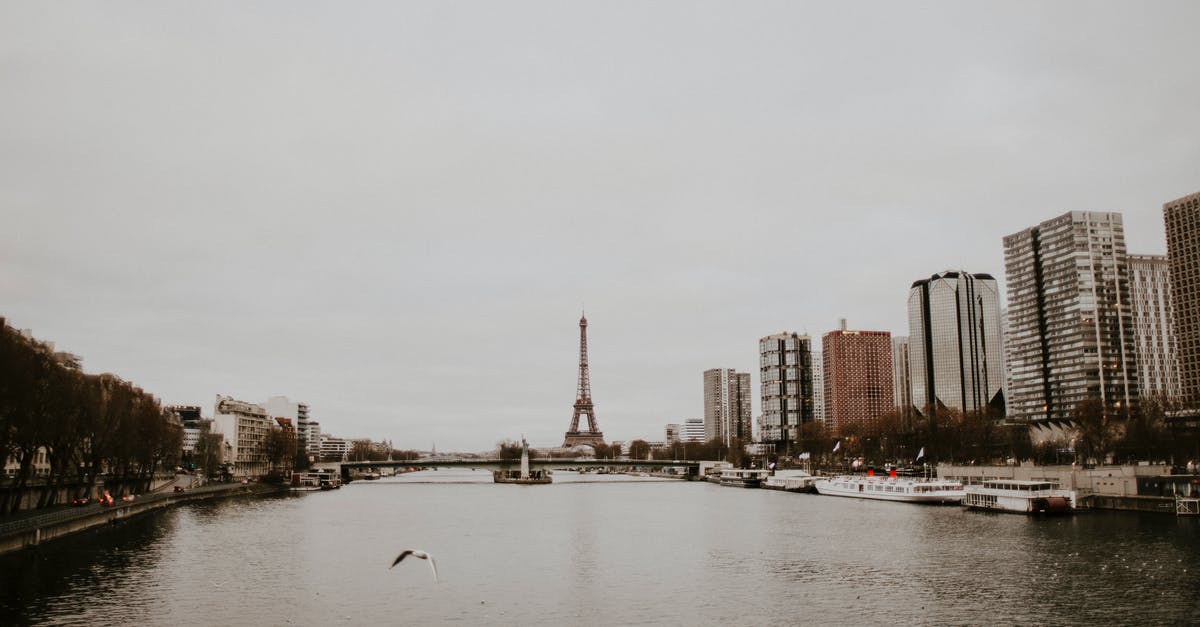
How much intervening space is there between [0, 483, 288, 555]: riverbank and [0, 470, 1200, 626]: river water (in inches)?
77.9

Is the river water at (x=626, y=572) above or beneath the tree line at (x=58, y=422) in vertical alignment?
beneath

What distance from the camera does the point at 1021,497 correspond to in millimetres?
106062

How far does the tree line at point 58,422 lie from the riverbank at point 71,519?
5.22 metres

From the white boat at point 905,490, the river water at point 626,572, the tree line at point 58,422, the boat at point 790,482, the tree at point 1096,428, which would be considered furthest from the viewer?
the boat at point 790,482

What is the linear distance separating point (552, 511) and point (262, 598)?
72.5m

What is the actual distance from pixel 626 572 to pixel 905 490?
271 ft

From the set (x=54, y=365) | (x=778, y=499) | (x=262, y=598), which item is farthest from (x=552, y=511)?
(x=262, y=598)

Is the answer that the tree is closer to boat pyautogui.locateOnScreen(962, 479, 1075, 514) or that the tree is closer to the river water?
boat pyautogui.locateOnScreen(962, 479, 1075, 514)

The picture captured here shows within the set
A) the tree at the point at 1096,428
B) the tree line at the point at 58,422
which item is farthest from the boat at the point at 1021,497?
the tree line at the point at 58,422

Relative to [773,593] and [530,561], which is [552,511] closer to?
[530,561]

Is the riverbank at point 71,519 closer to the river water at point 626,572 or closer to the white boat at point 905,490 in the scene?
the river water at point 626,572

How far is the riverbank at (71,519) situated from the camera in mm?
71125

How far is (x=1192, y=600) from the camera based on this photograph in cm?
4891

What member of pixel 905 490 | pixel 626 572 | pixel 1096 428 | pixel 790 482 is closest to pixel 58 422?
pixel 626 572
